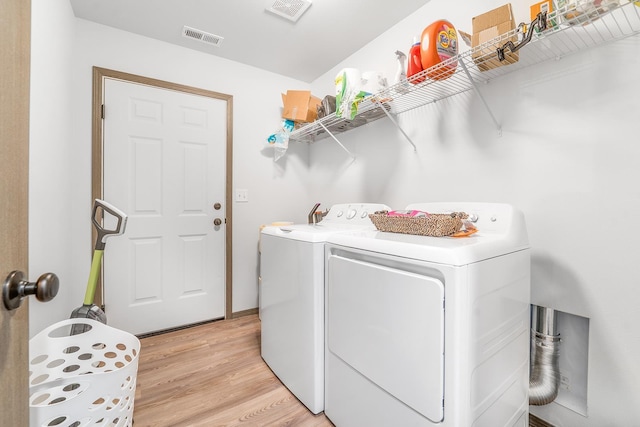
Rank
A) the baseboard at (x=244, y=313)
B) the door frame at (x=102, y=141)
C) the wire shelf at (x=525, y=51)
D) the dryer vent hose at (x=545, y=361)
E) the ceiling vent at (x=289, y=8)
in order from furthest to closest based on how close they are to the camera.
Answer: the baseboard at (x=244, y=313)
the door frame at (x=102, y=141)
the ceiling vent at (x=289, y=8)
the dryer vent hose at (x=545, y=361)
the wire shelf at (x=525, y=51)

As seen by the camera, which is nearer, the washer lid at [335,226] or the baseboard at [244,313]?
the washer lid at [335,226]

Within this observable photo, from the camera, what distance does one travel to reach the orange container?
1322mm

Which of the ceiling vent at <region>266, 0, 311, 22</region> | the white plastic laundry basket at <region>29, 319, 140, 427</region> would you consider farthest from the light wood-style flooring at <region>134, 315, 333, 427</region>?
the ceiling vent at <region>266, 0, 311, 22</region>

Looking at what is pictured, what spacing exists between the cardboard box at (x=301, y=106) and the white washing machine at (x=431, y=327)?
5.23 ft

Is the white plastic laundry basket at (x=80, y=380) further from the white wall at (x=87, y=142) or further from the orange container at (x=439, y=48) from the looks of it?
the orange container at (x=439, y=48)

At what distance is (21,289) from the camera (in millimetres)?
501

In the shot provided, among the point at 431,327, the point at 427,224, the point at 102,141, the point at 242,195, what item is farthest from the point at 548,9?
the point at 102,141

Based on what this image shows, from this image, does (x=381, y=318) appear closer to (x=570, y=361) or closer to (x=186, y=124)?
(x=570, y=361)

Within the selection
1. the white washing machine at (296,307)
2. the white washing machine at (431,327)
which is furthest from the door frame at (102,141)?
the white washing machine at (431,327)

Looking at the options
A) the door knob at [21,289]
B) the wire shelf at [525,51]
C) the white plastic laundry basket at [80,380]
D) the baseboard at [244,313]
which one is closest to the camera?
the door knob at [21,289]

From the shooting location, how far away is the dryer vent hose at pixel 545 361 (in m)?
1.24

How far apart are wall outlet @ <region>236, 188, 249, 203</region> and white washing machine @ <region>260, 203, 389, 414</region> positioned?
3.06ft

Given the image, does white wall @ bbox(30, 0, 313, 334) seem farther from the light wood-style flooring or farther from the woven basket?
the woven basket

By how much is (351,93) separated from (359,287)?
1.32 meters
